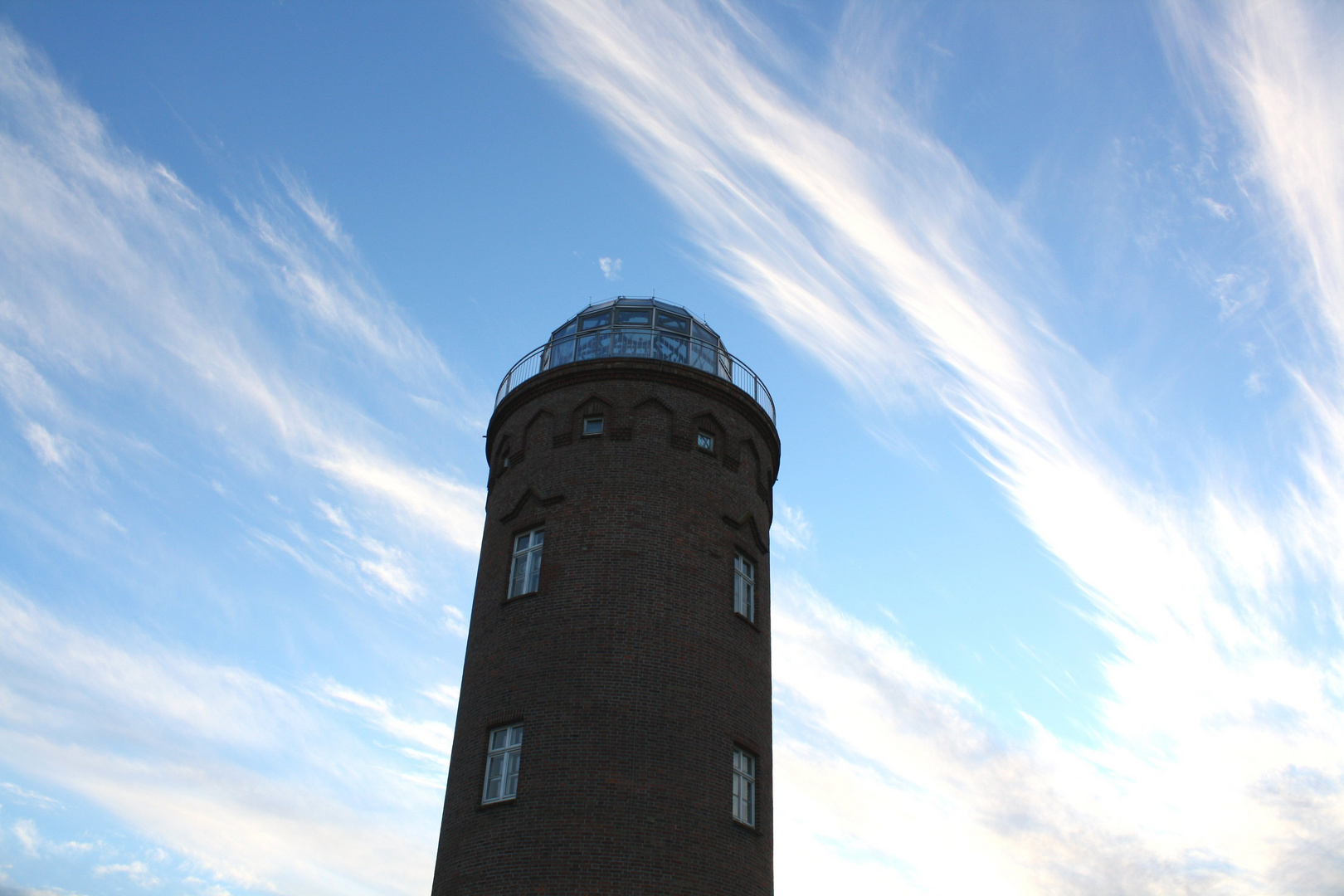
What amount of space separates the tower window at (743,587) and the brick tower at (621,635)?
0.06m

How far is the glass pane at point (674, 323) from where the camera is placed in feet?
84.9

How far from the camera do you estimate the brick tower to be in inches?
728

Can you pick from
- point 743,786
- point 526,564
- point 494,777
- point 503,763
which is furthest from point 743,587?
point 494,777

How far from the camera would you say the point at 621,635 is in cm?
2025

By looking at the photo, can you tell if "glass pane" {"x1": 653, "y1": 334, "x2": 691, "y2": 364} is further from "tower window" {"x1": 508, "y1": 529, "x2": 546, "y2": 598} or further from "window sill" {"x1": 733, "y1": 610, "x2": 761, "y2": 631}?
"window sill" {"x1": 733, "y1": 610, "x2": 761, "y2": 631}

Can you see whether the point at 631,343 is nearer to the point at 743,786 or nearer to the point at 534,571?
the point at 534,571

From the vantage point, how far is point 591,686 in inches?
774

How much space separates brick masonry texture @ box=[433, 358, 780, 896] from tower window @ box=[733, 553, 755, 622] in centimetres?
27

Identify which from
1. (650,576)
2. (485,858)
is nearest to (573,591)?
(650,576)

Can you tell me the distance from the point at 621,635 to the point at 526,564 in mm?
3328

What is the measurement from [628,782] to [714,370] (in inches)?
442

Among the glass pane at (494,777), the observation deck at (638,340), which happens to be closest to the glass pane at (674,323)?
the observation deck at (638,340)

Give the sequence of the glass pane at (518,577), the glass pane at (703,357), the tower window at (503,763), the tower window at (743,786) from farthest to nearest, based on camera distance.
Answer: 1. the glass pane at (703,357)
2. the glass pane at (518,577)
3. the tower window at (743,786)
4. the tower window at (503,763)

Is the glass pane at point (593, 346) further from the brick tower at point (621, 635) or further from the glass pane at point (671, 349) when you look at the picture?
the glass pane at point (671, 349)
